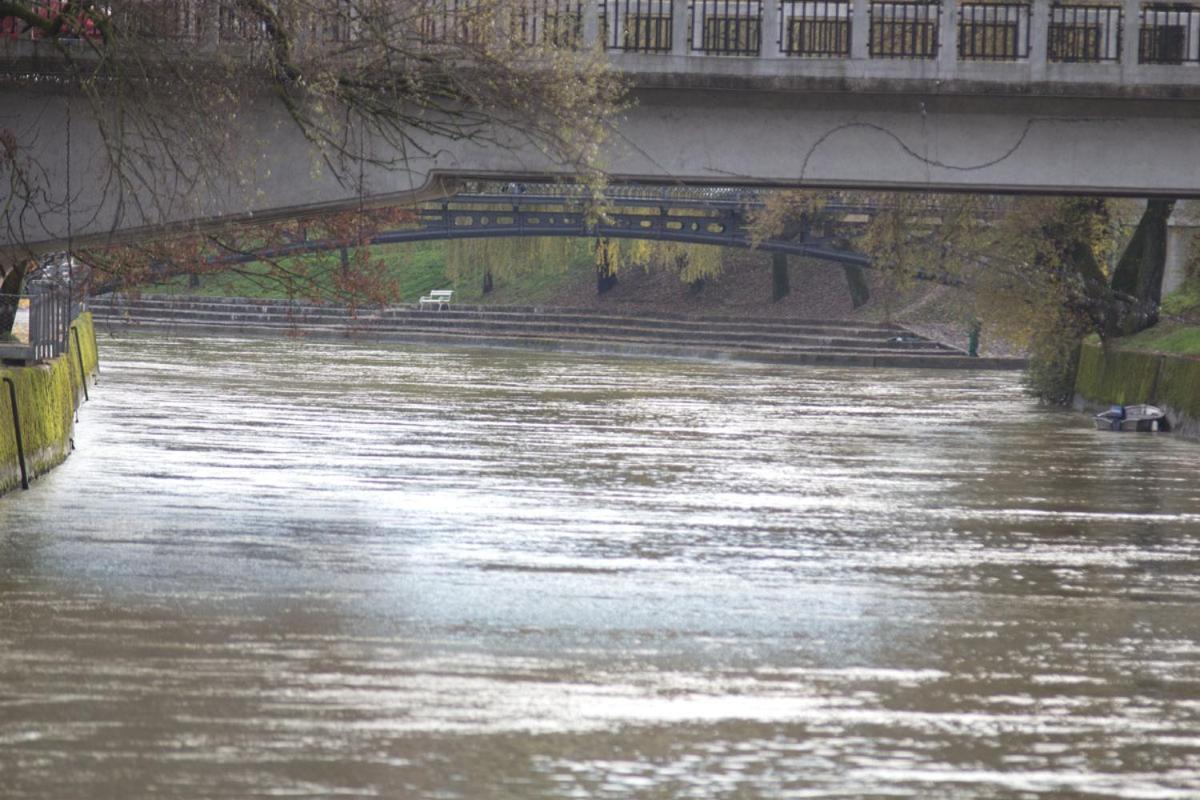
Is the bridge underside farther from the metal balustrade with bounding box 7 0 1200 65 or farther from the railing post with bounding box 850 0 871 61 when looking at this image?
the metal balustrade with bounding box 7 0 1200 65

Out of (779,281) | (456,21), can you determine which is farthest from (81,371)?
(779,281)

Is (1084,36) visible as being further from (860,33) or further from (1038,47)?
(860,33)

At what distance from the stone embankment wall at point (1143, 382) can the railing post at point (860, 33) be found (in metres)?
9.52

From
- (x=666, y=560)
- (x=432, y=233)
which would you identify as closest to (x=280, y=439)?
(x=666, y=560)

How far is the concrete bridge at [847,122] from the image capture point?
24.0 m

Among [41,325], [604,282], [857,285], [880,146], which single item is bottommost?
[604,282]

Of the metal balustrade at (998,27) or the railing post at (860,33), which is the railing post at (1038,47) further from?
the railing post at (860,33)

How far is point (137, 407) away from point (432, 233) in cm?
3041

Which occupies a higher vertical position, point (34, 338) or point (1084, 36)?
point (1084, 36)

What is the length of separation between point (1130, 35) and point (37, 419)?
12.8 meters

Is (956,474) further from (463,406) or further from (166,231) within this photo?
(463,406)

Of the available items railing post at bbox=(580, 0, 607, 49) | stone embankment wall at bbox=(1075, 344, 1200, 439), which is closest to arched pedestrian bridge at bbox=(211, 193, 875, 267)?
stone embankment wall at bbox=(1075, 344, 1200, 439)

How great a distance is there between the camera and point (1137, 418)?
3378 centimetres

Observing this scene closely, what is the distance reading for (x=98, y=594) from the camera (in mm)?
14672
